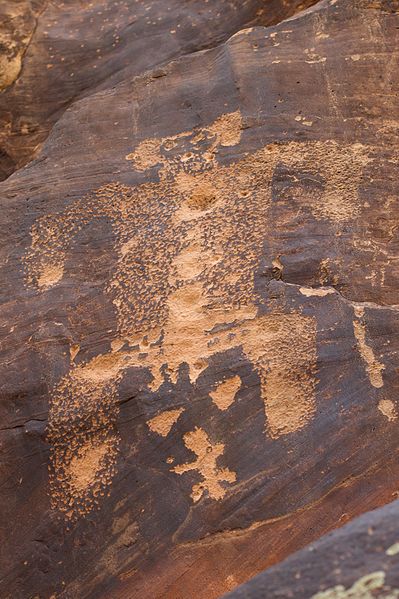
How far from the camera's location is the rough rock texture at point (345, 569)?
7.14ft

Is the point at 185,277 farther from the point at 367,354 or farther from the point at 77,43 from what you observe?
the point at 77,43

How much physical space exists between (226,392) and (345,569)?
116cm

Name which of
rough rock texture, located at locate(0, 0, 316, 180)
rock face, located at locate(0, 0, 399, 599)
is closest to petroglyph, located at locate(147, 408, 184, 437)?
rock face, located at locate(0, 0, 399, 599)

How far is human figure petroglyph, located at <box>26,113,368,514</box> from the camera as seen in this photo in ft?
10.7

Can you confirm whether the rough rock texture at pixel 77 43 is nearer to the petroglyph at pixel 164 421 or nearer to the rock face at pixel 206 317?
the rock face at pixel 206 317

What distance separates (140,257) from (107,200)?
1.26 ft

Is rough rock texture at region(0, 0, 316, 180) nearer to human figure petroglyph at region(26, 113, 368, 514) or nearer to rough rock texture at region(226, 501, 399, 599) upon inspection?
human figure petroglyph at region(26, 113, 368, 514)

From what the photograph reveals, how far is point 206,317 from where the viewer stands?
338cm

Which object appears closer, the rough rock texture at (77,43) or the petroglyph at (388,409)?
the petroglyph at (388,409)

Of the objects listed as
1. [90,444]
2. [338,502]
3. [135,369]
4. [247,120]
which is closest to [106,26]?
[247,120]

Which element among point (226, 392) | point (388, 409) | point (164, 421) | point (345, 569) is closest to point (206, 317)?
point (226, 392)

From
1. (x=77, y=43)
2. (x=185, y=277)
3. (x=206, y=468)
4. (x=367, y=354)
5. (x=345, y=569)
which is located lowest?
(x=206, y=468)

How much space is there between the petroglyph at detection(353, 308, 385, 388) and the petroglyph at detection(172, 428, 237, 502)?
763 mm

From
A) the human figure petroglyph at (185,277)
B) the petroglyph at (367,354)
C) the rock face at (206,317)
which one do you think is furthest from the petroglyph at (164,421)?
the petroglyph at (367,354)
